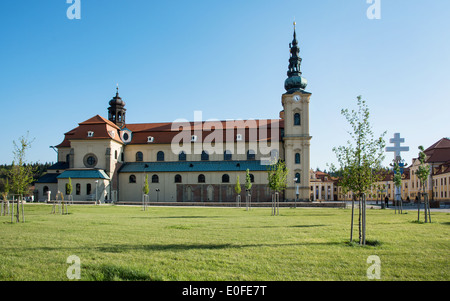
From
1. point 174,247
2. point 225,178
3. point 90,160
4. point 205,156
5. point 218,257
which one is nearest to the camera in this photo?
point 218,257

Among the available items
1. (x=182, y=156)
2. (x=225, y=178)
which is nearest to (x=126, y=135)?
(x=182, y=156)

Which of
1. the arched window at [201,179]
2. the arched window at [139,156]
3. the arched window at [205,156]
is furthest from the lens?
the arched window at [139,156]

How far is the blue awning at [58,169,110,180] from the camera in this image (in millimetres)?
55688

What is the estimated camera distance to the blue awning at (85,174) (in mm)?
55688

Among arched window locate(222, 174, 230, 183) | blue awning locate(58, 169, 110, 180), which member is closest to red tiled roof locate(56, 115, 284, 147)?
blue awning locate(58, 169, 110, 180)

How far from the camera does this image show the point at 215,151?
6131 centimetres

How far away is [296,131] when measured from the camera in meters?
57.9

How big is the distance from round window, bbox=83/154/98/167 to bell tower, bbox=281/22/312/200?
106 ft

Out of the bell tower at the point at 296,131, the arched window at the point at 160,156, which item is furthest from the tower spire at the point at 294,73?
the arched window at the point at 160,156

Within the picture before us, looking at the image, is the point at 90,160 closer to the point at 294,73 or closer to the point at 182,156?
the point at 182,156

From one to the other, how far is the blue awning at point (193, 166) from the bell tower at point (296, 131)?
5.01m

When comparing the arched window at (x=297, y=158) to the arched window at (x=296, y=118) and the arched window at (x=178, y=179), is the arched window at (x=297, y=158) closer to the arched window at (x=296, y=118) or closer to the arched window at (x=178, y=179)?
the arched window at (x=296, y=118)

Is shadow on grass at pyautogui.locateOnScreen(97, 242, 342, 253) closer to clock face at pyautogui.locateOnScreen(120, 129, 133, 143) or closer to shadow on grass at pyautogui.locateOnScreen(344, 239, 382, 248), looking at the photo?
shadow on grass at pyautogui.locateOnScreen(344, 239, 382, 248)

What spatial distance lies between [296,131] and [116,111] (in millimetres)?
35818
